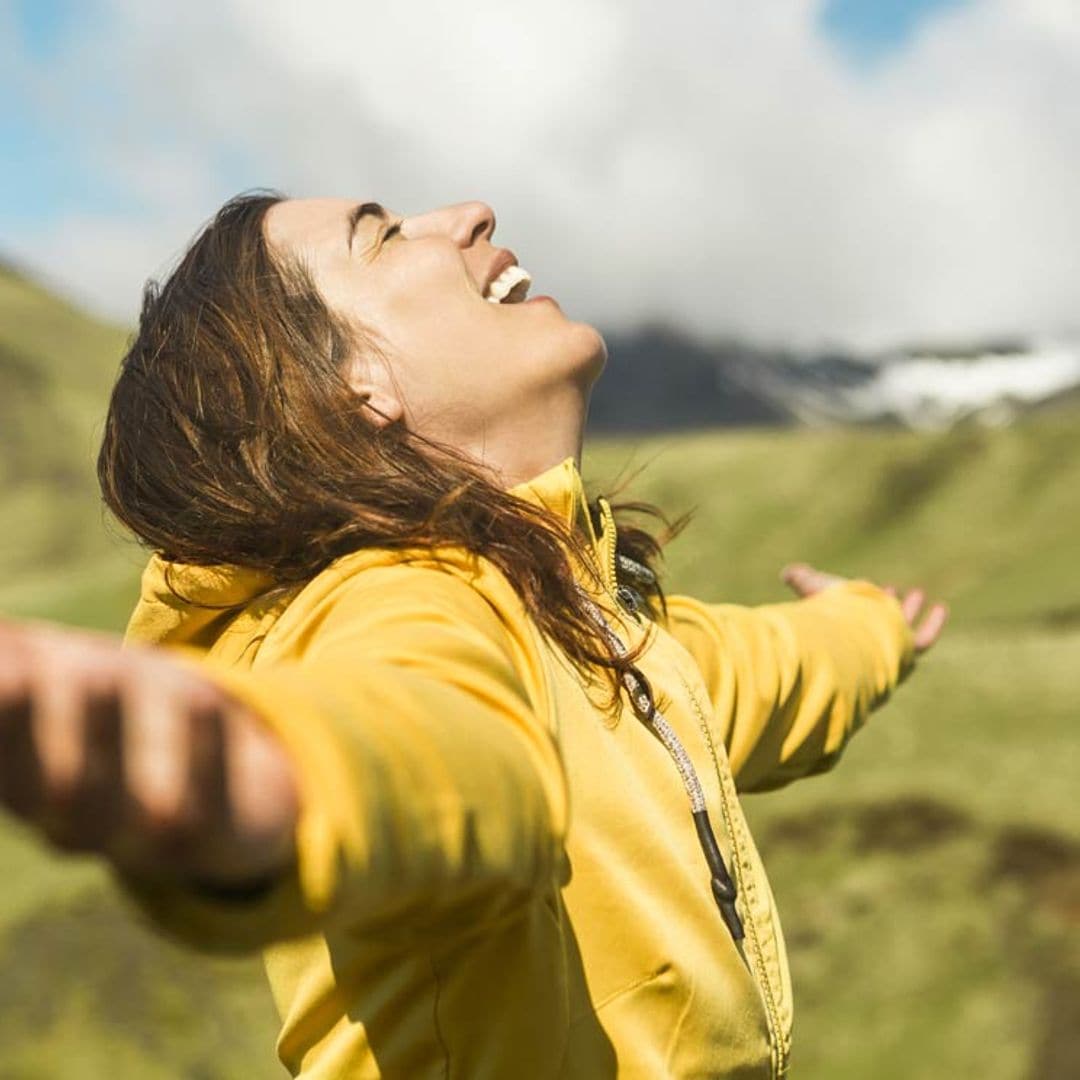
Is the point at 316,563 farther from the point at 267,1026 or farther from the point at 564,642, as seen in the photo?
the point at 267,1026

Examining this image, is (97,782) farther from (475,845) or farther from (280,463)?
(280,463)

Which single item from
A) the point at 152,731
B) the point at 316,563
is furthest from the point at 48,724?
the point at 316,563

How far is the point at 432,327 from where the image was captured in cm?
338

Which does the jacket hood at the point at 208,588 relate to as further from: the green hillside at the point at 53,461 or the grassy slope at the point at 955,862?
the green hillside at the point at 53,461

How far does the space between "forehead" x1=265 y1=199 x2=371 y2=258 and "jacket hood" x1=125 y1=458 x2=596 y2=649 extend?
0.83 m

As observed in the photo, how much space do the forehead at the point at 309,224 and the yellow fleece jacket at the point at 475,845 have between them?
87 centimetres

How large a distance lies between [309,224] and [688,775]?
173 cm

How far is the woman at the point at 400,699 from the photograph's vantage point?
1381 mm

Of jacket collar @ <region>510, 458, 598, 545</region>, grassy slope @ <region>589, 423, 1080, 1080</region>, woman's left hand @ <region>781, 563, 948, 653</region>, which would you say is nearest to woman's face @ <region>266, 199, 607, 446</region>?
jacket collar @ <region>510, 458, 598, 545</region>

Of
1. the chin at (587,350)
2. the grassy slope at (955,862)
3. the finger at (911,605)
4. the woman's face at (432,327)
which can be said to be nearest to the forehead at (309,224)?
the woman's face at (432,327)

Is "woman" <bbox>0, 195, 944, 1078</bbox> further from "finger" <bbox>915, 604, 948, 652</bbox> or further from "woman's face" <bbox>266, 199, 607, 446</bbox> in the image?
"finger" <bbox>915, 604, 948, 652</bbox>

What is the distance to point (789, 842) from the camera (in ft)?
51.6

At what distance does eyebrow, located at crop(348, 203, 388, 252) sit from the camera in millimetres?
3568

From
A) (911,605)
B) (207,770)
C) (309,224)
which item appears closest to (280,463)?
(309,224)
